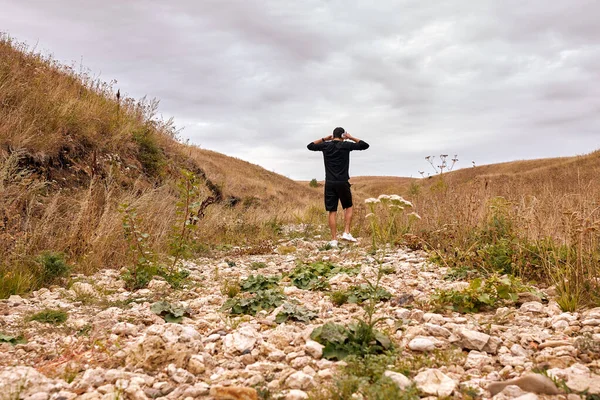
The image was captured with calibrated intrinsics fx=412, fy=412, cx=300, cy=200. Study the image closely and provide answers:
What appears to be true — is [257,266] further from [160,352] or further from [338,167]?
[160,352]

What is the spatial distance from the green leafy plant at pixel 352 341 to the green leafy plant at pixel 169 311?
157 cm

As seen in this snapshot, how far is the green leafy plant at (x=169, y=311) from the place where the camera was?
157 inches

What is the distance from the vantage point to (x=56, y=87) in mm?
11289

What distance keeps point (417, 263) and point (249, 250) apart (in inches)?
154

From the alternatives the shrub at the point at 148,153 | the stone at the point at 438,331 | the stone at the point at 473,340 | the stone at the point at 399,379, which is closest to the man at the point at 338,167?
the shrub at the point at 148,153

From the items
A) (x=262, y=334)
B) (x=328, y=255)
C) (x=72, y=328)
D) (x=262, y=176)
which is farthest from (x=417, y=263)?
(x=262, y=176)

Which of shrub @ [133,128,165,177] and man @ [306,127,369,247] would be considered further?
shrub @ [133,128,165,177]

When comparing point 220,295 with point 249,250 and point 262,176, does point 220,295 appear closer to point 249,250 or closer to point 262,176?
point 249,250

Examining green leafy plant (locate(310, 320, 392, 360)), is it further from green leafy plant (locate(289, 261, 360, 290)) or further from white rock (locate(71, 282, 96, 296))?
white rock (locate(71, 282, 96, 296))

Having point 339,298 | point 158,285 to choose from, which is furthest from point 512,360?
point 158,285

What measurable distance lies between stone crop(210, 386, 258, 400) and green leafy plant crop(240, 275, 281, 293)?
254cm

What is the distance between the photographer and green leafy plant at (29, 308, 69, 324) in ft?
12.8

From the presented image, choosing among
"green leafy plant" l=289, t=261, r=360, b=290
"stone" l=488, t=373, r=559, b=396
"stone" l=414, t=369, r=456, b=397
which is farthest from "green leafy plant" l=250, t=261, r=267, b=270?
Result: "stone" l=488, t=373, r=559, b=396

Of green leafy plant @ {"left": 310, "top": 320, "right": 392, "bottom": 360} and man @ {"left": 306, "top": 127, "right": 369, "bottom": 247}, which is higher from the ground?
man @ {"left": 306, "top": 127, "right": 369, "bottom": 247}
